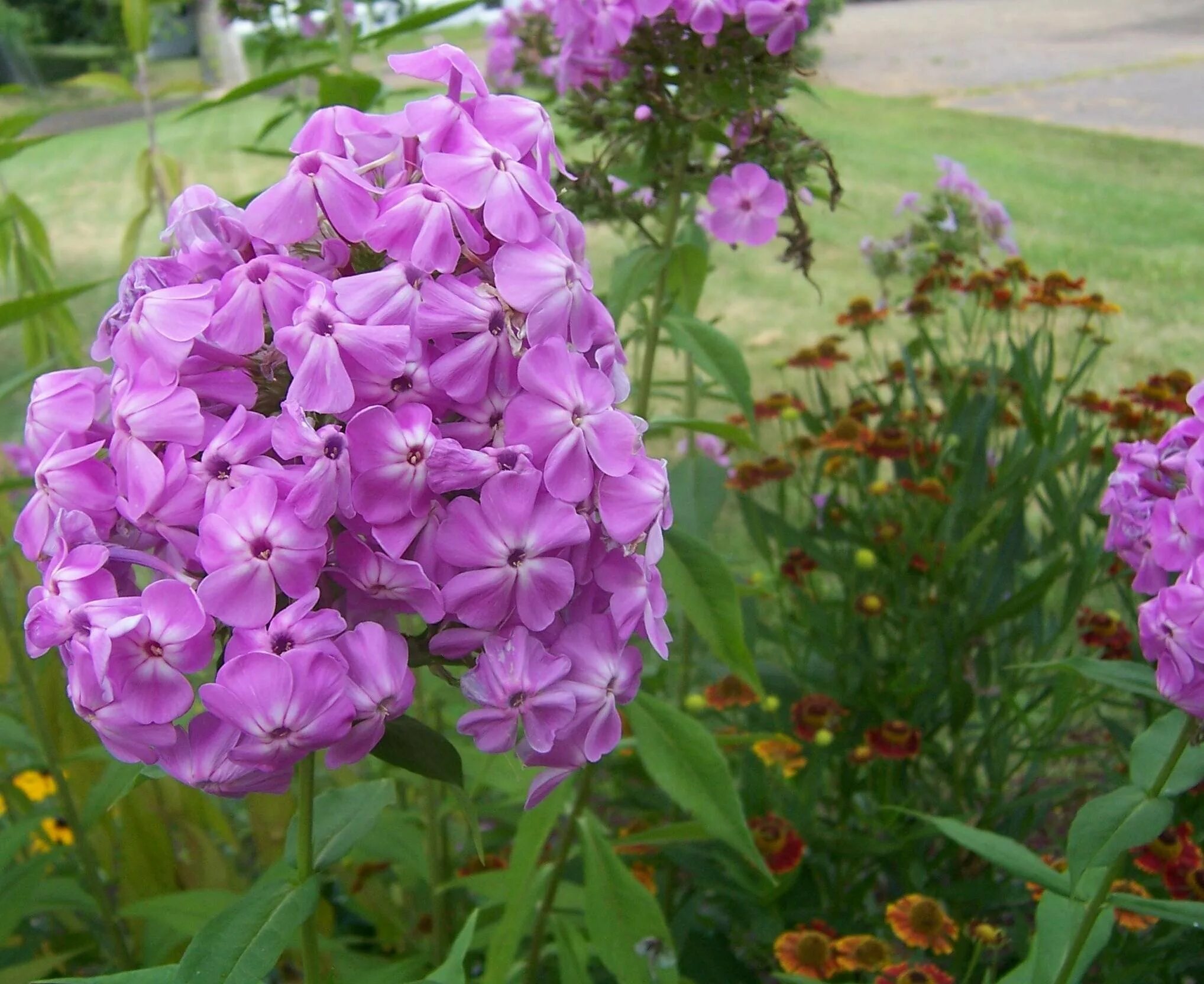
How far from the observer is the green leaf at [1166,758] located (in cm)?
73

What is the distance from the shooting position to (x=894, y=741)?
3.73 feet

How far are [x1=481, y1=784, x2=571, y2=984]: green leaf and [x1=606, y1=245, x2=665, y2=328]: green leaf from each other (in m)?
0.43

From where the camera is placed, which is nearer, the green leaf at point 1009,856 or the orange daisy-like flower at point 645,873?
the green leaf at point 1009,856

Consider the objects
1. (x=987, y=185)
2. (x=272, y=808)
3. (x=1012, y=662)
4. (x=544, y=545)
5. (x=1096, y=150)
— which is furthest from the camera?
(x=987, y=185)

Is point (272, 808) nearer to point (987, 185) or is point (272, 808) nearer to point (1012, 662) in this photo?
point (1012, 662)

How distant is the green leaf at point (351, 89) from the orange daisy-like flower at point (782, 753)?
0.72 meters

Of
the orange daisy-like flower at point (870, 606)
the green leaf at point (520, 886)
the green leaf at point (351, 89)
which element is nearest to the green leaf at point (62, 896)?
the green leaf at point (520, 886)

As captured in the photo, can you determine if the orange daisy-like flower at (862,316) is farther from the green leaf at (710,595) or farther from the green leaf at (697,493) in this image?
the green leaf at (710,595)

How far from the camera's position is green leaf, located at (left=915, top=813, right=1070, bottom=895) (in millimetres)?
793

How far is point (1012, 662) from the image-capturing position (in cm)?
138

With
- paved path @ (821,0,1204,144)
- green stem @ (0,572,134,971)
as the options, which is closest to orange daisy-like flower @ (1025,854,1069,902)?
green stem @ (0,572,134,971)

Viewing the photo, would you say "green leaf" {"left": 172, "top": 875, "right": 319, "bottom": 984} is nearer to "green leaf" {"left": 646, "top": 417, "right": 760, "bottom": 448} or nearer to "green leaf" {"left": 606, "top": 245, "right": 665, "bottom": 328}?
"green leaf" {"left": 646, "top": 417, "right": 760, "bottom": 448}

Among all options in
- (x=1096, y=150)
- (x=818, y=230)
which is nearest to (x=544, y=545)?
(x=1096, y=150)

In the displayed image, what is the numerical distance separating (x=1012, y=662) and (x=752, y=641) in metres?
0.35
